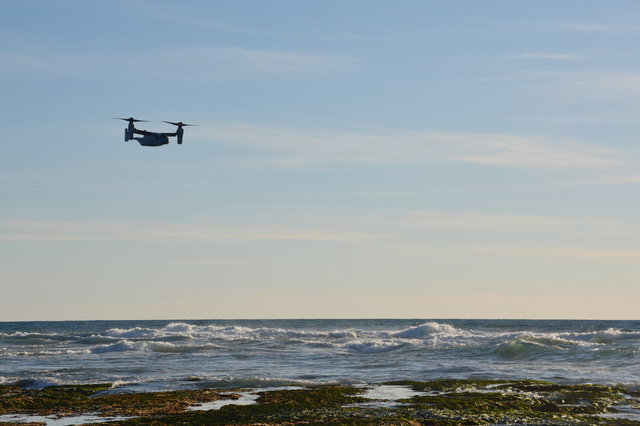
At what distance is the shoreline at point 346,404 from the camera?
2370cm

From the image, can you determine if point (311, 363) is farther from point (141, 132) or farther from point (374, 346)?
point (141, 132)

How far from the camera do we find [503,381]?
110 ft

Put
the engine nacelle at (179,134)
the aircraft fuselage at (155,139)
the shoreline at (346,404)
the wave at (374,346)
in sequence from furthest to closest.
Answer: the wave at (374,346)
the engine nacelle at (179,134)
the aircraft fuselage at (155,139)
the shoreline at (346,404)

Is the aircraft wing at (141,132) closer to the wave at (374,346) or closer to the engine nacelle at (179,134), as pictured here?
the engine nacelle at (179,134)

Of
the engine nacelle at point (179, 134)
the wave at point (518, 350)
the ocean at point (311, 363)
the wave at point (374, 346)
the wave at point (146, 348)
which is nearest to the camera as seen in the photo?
the ocean at point (311, 363)

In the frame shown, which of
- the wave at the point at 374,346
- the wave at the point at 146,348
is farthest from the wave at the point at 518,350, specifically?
the wave at the point at 146,348

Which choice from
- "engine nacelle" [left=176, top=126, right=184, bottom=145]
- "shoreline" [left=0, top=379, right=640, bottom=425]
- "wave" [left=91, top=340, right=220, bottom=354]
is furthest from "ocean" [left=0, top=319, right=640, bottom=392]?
"engine nacelle" [left=176, top=126, right=184, bottom=145]

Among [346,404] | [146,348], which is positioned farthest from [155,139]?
[346,404]

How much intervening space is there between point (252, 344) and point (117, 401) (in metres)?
38.8

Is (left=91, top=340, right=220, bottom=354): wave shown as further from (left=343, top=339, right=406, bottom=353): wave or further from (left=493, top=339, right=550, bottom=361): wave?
(left=493, top=339, right=550, bottom=361): wave

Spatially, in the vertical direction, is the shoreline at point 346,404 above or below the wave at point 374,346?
below

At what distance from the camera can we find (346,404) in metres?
26.6

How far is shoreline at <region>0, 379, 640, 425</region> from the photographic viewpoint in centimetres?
2370

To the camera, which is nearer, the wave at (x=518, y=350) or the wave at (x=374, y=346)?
the wave at (x=518, y=350)
